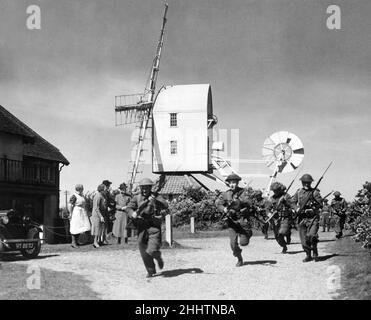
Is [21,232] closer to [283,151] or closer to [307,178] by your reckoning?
[307,178]

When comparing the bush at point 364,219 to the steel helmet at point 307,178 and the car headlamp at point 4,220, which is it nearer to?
the steel helmet at point 307,178

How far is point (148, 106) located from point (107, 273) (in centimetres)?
3181

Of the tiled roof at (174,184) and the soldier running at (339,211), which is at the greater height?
the tiled roof at (174,184)

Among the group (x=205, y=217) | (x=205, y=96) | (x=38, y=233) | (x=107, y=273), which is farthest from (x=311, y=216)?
(x=205, y=96)

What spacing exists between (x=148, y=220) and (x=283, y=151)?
849 inches

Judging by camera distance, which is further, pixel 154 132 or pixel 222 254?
pixel 154 132

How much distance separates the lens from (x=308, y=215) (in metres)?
11.3

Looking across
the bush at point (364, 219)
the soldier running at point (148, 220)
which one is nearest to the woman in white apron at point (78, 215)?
the soldier running at point (148, 220)

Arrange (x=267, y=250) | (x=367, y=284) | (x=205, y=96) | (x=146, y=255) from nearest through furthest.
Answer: (x=367, y=284) → (x=146, y=255) → (x=267, y=250) → (x=205, y=96)

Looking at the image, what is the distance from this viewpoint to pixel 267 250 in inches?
578

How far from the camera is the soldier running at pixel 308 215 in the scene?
36.7 ft

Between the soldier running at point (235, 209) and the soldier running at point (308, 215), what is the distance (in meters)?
1.37

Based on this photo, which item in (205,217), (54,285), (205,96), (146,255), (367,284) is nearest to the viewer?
(367,284)
